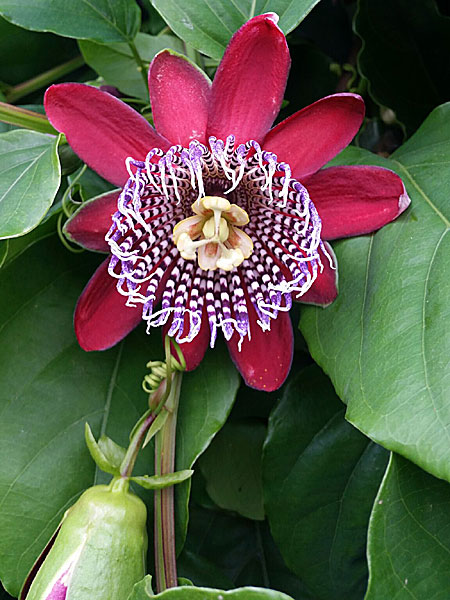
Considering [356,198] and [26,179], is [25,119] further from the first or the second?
[356,198]

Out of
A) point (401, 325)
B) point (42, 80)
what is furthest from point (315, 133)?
point (42, 80)

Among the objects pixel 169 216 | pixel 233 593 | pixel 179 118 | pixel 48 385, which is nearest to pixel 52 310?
pixel 48 385

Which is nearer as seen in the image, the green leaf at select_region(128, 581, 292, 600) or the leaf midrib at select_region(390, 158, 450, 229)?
the green leaf at select_region(128, 581, 292, 600)

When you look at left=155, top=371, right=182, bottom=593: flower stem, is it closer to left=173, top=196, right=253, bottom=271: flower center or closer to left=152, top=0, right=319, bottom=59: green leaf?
left=173, top=196, right=253, bottom=271: flower center

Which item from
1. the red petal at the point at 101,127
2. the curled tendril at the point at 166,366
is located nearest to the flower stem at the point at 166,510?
the curled tendril at the point at 166,366

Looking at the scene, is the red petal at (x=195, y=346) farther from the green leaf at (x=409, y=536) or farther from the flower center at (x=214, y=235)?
the green leaf at (x=409, y=536)

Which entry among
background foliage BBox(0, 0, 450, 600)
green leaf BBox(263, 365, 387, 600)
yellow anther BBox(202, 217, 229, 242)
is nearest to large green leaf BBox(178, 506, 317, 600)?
background foliage BBox(0, 0, 450, 600)
